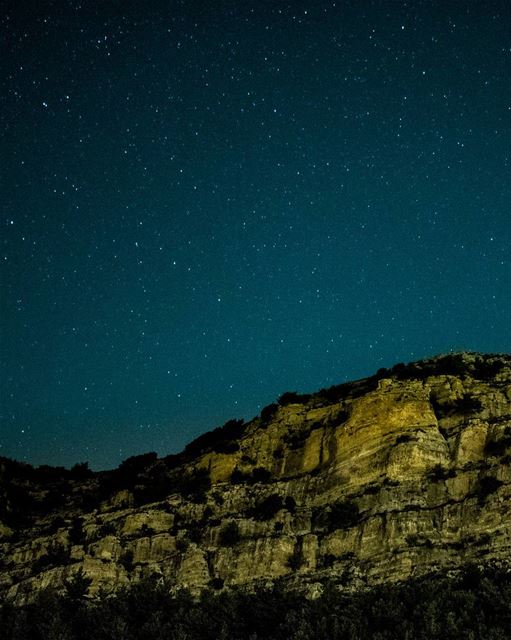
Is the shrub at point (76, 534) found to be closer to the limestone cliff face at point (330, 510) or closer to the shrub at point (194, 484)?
the limestone cliff face at point (330, 510)

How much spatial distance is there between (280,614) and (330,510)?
9486 mm

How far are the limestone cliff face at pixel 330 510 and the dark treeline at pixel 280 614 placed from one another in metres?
2.36

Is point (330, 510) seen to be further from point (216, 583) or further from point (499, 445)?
point (499, 445)

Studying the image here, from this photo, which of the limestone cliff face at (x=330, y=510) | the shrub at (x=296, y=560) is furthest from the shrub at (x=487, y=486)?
the shrub at (x=296, y=560)

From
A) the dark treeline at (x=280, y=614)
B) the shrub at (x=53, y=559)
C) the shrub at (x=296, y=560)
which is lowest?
the dark treeline at (x=280, y=614)

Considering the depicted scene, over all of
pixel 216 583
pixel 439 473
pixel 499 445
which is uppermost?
pixel 499 445

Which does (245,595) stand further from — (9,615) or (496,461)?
(496,461)

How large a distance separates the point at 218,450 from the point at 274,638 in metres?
22.5

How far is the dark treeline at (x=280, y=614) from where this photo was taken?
2255 cm

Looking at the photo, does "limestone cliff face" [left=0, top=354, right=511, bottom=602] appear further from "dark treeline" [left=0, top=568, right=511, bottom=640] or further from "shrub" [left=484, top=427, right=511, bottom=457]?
"dark treeline" [left=0, top=568, right=511, bottom=640]

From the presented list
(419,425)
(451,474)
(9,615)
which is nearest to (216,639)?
(9,615)

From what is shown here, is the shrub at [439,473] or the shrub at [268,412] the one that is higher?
the shrub at [268,412]

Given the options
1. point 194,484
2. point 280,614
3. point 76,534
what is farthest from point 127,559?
point 280,614

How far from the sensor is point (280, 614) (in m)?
27.1
